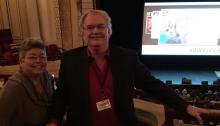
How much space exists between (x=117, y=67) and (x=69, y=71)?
0.28m

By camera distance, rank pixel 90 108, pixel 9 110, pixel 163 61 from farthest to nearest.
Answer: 1. pixel 163 61
2. pixel 90 108
3. pixel 9 110

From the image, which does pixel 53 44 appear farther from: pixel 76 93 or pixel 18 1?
pixel 76 93

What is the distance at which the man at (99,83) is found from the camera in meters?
1.61

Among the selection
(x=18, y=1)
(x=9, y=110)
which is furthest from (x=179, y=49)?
(x=9, y=110)

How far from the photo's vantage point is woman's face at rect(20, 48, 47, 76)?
1575mm

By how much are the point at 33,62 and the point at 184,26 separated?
1.65m

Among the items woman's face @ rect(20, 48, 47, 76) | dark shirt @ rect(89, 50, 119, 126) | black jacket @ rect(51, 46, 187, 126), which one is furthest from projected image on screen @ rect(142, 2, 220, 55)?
woman's face @ rect(20, 48, 47, 76)

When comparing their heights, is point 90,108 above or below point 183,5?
below

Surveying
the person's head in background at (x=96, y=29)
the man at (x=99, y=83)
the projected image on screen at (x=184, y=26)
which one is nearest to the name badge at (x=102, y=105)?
the man at (x=99, y=83)

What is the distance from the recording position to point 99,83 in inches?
64.7

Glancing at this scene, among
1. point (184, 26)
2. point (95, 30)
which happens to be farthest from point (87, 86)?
point (184, 26)

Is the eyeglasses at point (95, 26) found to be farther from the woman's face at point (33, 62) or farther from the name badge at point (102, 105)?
the name badge at point (102, 105)

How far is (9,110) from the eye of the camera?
151cm

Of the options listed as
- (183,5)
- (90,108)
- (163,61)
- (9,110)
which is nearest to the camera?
(9,110)
